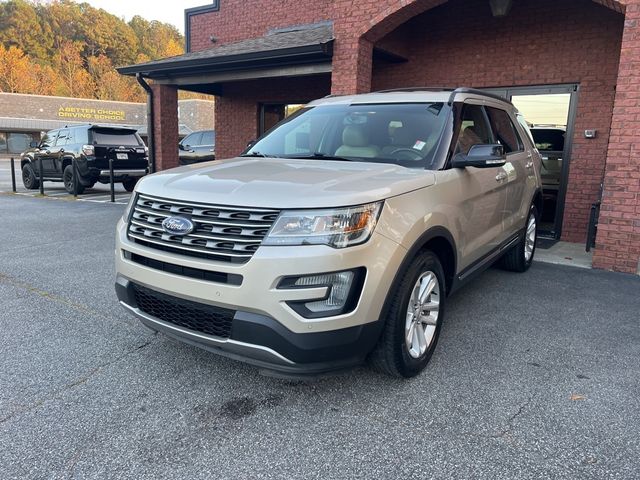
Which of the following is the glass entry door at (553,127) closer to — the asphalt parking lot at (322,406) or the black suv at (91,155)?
the asphalt parking lot at (322,406)

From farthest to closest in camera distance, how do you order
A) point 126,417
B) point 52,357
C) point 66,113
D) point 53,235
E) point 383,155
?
point 66,113 → point 53,235 → point 383,155 → point 52,357 → point 126,417

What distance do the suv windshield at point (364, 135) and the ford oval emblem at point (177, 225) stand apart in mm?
1336

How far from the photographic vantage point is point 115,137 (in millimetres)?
13367

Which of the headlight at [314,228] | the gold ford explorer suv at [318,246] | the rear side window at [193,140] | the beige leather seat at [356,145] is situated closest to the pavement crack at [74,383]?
the gold ford explorer suv at [318,246]

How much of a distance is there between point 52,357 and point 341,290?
2.20 metres

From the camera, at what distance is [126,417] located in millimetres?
2682

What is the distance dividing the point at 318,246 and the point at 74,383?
1817 mm

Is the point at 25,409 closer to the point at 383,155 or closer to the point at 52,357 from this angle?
the point at 52,357

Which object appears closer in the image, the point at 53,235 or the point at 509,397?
the point at 509,397

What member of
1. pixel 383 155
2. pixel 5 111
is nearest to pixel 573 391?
pixel 383 155

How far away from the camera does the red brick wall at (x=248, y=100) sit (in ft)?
37.5

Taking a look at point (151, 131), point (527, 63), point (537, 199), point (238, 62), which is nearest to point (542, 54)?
point (527, 63)

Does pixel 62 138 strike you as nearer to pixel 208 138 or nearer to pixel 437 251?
pixel 208 138

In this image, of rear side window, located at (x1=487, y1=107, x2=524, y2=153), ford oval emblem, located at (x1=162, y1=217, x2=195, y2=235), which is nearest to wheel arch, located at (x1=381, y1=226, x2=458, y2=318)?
ford oval emblem, located at (x1=162, y1=217, x2=195, y2=235)
